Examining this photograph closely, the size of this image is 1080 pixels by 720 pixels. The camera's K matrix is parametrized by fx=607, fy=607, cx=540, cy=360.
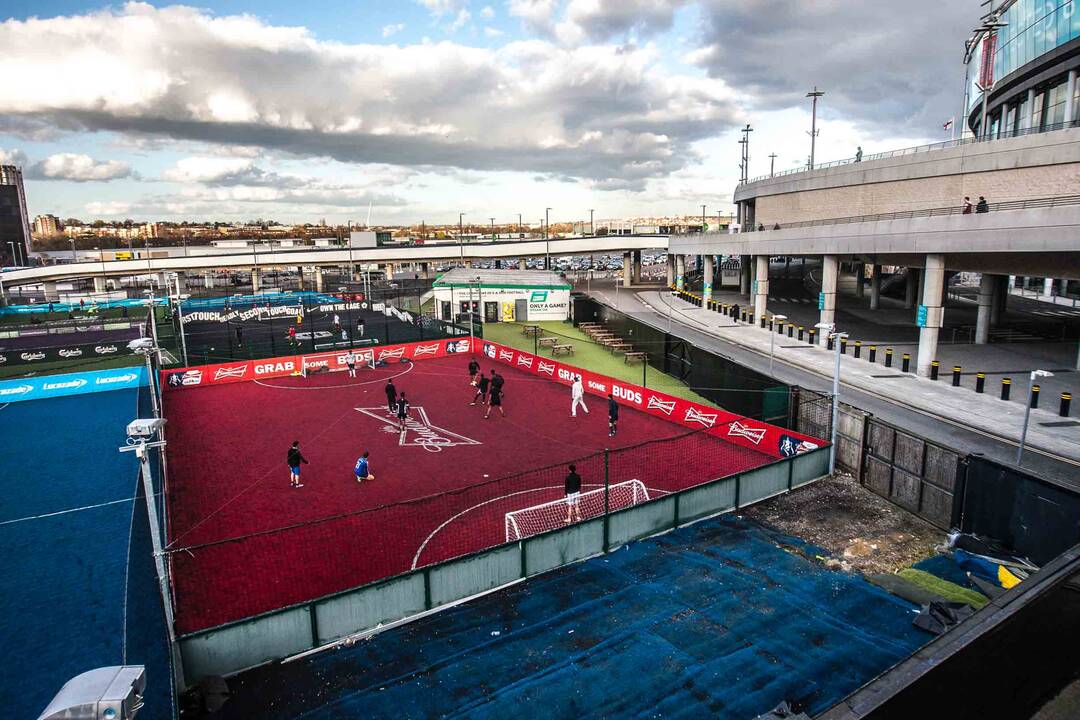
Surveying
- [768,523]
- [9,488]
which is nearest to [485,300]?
[9,488]

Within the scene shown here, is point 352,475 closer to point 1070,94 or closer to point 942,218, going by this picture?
point 942,218

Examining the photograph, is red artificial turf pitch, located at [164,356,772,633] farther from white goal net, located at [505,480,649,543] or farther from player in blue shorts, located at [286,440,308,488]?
white goal net, located at [505,480,649,543]

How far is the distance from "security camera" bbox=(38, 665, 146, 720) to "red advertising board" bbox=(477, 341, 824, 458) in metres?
15.6

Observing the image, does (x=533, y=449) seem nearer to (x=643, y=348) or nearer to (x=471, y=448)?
(x=471, y=448)

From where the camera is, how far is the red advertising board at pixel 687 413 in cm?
1986

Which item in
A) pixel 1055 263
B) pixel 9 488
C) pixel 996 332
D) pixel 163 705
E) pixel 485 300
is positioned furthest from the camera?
pixel 485 300

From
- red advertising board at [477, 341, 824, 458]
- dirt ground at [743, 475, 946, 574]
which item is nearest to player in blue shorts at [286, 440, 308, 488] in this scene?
red advertising board at [477, 341, 824, 458]

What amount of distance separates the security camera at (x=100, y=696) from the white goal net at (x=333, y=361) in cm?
3012

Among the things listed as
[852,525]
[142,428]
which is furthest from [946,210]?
[142,428]

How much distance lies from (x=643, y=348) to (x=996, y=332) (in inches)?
957

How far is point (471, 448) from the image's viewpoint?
2244 centimetres

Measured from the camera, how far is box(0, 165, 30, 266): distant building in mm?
135875

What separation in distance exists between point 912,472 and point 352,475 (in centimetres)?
1629

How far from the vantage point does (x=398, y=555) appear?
1456 centimetres
